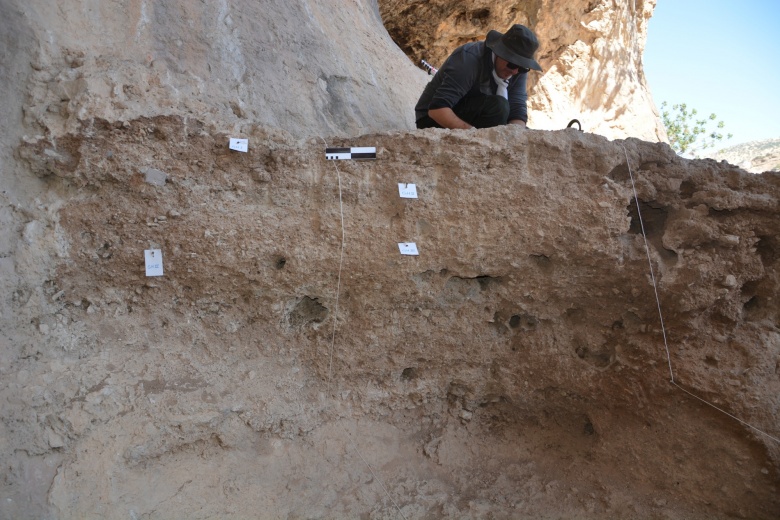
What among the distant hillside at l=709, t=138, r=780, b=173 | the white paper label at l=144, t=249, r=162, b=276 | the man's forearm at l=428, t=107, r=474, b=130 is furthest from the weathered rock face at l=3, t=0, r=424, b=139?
the distant hillside at l=709, t=138, r=780, b=173

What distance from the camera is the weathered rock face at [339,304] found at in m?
2.65

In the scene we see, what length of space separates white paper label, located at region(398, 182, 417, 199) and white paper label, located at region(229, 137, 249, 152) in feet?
2.92

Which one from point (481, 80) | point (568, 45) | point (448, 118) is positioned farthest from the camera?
point (568, 45)

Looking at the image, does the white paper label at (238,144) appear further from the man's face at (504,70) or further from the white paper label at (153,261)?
the man's face at (504,70)

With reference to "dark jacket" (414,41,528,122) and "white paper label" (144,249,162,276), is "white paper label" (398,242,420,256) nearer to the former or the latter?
"dark jacket" (414,41,528,122)

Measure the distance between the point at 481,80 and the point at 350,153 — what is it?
1.27 metres

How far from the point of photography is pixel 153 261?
274cm

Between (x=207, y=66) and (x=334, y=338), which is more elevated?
(x=207, y=66)

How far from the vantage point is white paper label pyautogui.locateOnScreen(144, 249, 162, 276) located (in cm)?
273

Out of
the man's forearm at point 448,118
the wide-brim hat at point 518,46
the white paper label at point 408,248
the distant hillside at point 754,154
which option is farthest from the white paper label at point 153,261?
the distant hillside at point 754,154

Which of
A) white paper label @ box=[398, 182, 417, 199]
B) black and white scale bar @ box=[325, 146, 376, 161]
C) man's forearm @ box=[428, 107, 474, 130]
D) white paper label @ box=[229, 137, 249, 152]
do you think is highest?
man's forearm @ box=[428, 107, 474, 130]

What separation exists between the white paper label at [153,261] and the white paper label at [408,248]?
4.37ft

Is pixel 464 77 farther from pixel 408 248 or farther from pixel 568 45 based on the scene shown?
pixel 568 45

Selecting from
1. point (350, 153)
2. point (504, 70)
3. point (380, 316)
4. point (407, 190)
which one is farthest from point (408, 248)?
point (504, 70)
